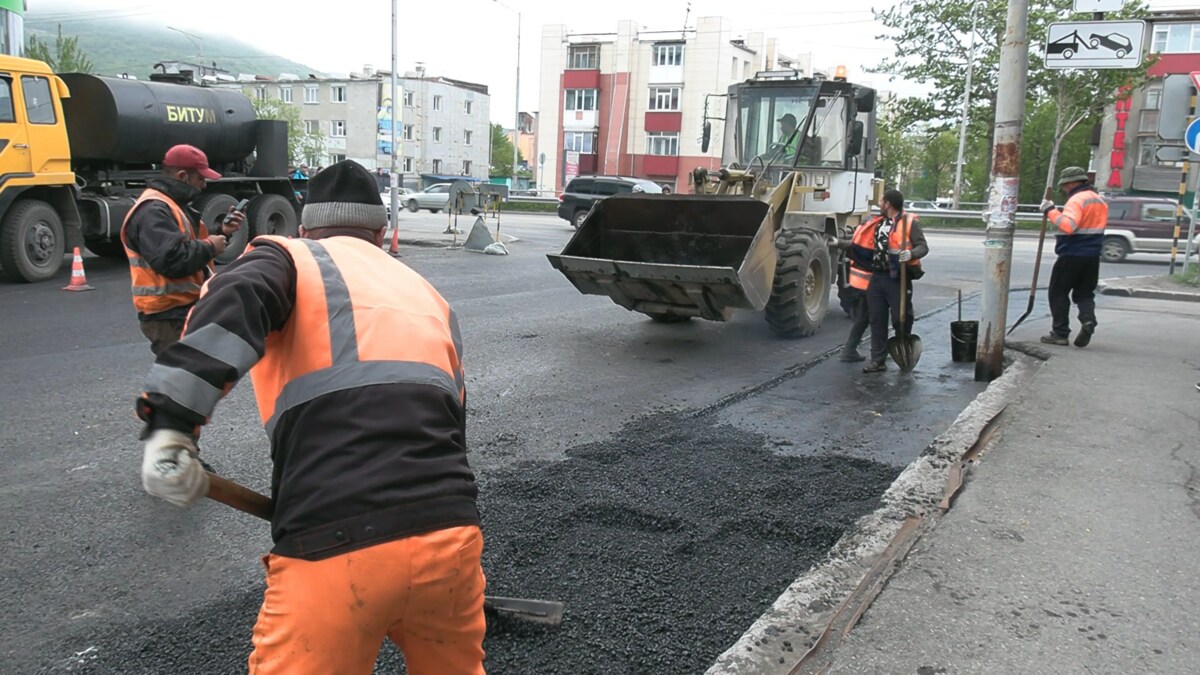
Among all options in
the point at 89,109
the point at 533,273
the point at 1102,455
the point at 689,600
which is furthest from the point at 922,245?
the point at 89,109

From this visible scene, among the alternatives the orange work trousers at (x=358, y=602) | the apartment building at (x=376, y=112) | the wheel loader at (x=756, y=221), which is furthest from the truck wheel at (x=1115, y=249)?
the apartment building at (x=376, y=112)

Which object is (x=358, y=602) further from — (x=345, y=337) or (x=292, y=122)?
(x=292, y=122)

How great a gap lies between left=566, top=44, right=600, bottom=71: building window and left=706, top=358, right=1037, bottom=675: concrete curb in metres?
56.9

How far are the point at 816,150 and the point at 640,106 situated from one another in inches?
1968

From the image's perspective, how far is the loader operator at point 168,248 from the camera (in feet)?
15.5

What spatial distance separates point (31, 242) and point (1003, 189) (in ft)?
38.0

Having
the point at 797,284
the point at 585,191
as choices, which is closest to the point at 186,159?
the point at 797,284

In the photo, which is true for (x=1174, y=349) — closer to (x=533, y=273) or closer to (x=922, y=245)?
(x=922, y=245)

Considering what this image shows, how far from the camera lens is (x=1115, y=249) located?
76.5 feet

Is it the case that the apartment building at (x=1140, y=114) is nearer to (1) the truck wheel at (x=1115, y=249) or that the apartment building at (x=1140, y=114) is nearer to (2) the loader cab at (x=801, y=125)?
(1) the truck wheel at (x=1115, y=249)

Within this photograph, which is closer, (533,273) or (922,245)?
(922,245)

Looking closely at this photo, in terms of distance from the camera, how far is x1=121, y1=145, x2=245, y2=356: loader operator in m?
4.71

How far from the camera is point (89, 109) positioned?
1301cm

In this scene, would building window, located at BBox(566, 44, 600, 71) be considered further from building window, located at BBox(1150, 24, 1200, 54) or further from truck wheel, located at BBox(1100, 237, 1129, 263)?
truck wheel, located at BBox(1100, 237, 1129, 263)
